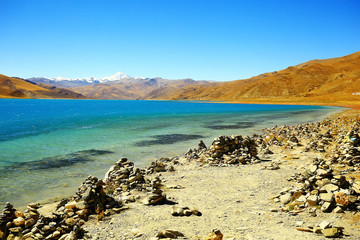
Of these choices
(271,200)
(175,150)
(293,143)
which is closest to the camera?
(271,200)

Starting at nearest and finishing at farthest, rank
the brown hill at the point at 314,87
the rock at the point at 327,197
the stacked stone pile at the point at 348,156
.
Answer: the rock at the point at 327,197 → the stacked stone pile at the point at 348,156 → the brown hill at the point at 314,87

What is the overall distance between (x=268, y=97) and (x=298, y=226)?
18021 cm

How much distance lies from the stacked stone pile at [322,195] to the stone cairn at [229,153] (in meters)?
7.38

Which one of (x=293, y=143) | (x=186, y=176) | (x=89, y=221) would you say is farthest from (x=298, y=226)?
(x=293, y=143)

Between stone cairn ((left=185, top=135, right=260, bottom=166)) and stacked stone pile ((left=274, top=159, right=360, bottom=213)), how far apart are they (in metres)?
7.38

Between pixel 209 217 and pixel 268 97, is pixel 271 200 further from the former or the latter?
pixel 268 97

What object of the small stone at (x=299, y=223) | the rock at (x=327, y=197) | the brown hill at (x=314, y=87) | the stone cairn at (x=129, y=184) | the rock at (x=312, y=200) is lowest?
the stone cairn at (x=129, y=184)

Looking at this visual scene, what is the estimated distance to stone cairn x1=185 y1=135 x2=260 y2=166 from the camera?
17275 millimetres

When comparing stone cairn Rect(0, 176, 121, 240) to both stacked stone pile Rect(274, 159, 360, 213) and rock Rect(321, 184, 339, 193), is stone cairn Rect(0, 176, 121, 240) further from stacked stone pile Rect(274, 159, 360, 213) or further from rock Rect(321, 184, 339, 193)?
rock Rect(321, 184, 339, 193)

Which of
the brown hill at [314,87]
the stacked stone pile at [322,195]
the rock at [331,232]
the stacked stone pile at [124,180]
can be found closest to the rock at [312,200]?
the stacked stone pile at [322,195]

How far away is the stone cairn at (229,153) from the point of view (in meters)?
17.3

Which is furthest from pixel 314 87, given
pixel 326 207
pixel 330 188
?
pixel 326 207

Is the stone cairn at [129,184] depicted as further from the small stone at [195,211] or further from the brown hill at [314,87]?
the brown hill at [314,87]

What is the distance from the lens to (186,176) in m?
14.6
